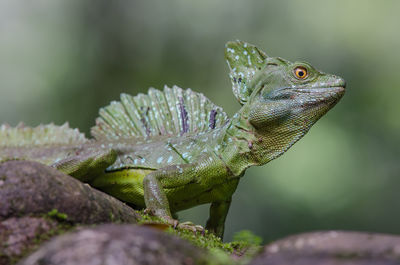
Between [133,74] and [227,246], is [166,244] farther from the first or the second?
[133,74]

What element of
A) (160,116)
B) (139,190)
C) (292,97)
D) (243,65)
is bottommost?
(139,190)

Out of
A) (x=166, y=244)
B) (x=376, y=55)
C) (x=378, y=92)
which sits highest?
(x=376, y=55)

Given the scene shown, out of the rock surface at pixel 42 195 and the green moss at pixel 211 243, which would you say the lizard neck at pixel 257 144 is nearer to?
the green moss at pixel 211 243

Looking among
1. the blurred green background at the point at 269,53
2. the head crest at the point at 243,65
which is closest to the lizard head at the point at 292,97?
the head crest at the point at 243,65

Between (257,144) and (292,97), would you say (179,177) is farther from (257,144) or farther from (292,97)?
(292,97)

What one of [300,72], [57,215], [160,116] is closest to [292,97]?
[300,72]

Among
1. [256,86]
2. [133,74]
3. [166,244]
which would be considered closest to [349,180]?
[133,74]
